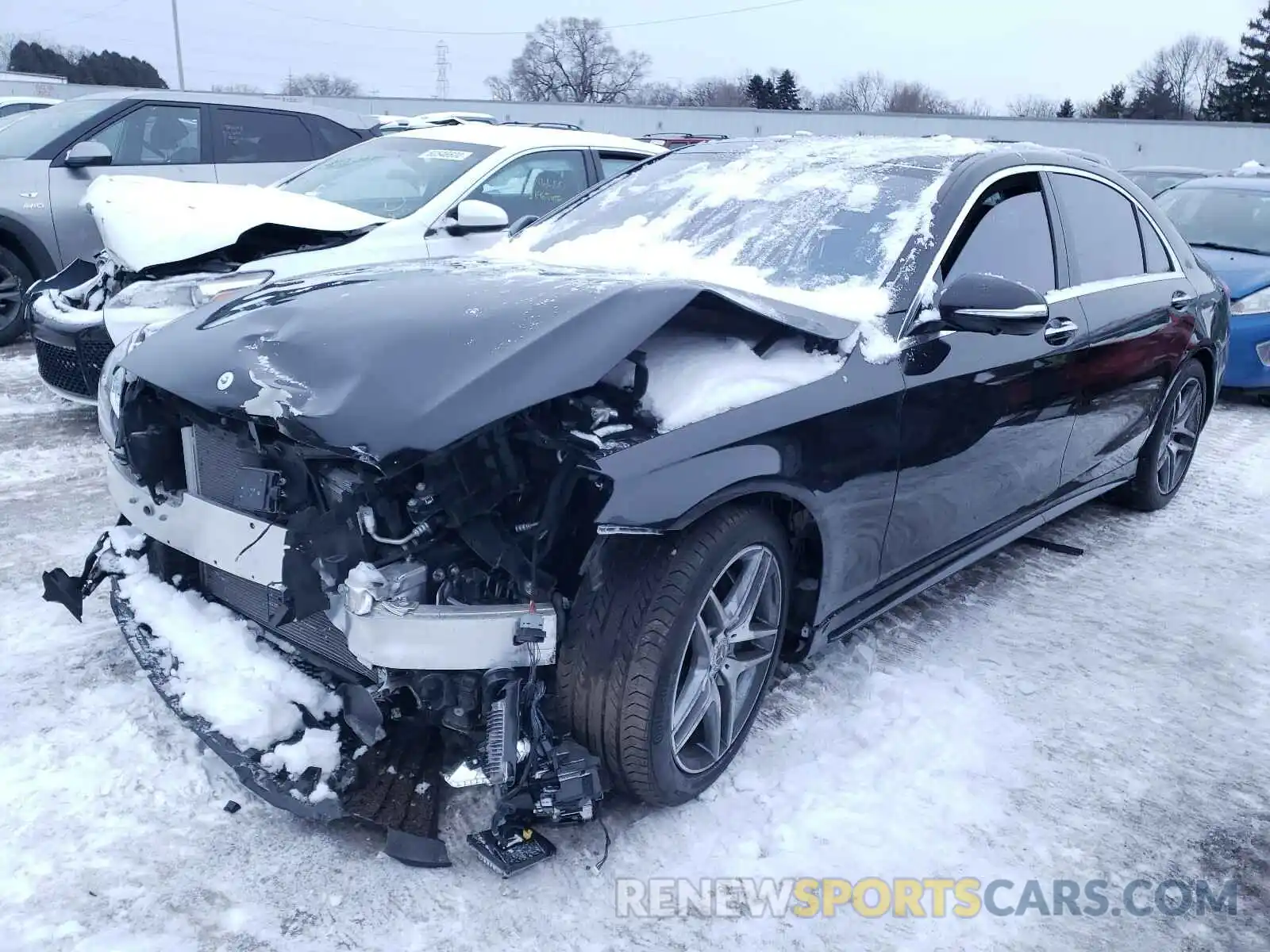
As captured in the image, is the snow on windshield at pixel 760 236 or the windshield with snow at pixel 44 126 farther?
the windshield with snow at pixel 44 126

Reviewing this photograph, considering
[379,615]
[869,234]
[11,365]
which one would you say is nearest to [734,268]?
[869,234]

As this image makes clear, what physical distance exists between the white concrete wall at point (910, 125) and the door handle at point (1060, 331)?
86.1 feet

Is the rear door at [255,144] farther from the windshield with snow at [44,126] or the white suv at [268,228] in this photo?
the white suv at [268,228]

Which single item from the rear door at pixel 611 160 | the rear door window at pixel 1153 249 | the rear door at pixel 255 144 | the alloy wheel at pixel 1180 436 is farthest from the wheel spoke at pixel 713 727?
the rear door at pixel 255 144

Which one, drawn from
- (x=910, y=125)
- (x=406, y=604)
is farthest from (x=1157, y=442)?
(x=910, y=125)

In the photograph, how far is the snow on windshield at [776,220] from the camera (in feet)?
10.0

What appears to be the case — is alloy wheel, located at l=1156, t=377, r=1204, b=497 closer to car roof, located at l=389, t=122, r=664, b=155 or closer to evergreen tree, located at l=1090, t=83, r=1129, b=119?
car roof, located at l=389, t=122, r=664, b=155

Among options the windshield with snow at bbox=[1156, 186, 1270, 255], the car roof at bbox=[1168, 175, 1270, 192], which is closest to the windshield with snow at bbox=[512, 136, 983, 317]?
the windshield with snow at bbox=[1156, 186, 1270, 255]

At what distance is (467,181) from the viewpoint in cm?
568

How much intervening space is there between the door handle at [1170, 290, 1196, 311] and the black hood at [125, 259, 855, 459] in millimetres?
2496

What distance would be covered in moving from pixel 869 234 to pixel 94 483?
3643 mm

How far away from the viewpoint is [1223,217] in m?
8.21

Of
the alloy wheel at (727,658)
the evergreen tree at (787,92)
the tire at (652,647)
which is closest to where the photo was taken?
the tire at (652,647)

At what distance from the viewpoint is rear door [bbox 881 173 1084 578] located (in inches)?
116
